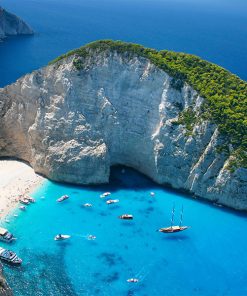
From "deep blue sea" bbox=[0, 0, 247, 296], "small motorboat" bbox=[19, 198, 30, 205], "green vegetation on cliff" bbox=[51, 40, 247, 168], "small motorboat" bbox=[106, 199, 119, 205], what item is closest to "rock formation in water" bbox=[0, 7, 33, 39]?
"green vegetation on cliff" bbox=[51, 40, 247, 168]

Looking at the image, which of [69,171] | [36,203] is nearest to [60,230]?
[36,203]

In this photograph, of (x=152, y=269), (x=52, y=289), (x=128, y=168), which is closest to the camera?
(x=52, y=289)

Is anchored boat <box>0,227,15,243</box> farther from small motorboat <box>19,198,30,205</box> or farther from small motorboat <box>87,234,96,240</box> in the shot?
small motorboat <box>87,234,96,240</box>

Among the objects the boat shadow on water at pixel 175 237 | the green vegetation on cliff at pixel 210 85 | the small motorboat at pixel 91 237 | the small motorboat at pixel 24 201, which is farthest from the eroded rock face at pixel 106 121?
the small motorboat at pixel 91 237

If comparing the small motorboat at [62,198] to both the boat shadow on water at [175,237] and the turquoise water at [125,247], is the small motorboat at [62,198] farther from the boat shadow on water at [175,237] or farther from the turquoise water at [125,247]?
the boat shadow on water at [175,237]

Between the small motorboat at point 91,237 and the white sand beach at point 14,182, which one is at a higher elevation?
the white sand beach at point 14,182

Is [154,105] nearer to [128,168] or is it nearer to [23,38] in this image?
[128,168]
